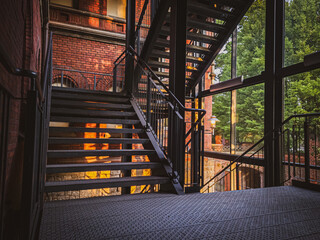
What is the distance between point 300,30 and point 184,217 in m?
4.93

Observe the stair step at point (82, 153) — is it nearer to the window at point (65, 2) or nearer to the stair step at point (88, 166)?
the stair step at point (88, 166)

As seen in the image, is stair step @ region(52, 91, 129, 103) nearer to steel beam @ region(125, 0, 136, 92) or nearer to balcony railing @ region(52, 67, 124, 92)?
steel beam @ region(125, 0, 136, 92)

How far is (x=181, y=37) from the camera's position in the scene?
11.1ft

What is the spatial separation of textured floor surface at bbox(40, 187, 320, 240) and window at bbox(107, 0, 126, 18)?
325 inches

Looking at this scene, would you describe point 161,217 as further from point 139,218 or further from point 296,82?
point 296,82

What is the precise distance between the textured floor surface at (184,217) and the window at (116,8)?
825cm

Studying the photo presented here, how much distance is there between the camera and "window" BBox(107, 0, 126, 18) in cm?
907

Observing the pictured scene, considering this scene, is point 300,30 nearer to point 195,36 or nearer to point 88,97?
point 195,36

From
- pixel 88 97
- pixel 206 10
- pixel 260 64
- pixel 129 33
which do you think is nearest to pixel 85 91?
pixel 88 97

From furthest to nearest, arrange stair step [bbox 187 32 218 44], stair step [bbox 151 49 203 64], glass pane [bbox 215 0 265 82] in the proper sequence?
glass pane [bbox 215 0 265 82]
stair step [bbox 151 49 203 64]
stair step [bbox 187 32 218 44]

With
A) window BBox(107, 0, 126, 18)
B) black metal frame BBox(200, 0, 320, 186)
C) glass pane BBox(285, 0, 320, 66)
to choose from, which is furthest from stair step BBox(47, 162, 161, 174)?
window BBox(107, 0, 126, 18)

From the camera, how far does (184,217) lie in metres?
2.01

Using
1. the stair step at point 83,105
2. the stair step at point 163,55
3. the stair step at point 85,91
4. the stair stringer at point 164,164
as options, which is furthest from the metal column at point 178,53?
the stair step at point 163,55

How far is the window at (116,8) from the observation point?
29.8ft
